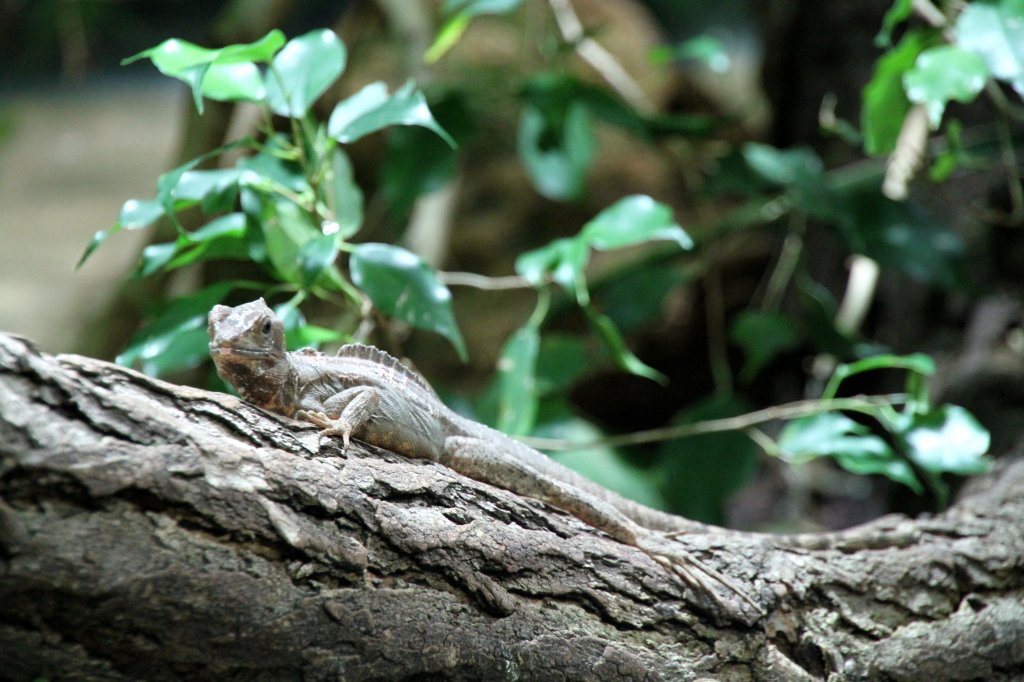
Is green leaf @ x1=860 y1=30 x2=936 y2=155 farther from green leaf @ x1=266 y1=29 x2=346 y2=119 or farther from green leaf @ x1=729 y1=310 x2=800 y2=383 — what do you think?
green leaf @ x1=266 y1=29 x2=346 y2=119

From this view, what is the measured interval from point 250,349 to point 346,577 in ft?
3.21

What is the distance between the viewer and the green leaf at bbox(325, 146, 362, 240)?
3680 millimetres

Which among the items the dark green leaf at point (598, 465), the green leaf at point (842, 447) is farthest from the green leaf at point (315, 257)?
the green leaf at point (842, 447)

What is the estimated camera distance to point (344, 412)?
9.35ft

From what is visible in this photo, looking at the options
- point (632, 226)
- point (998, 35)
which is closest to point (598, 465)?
point (632, 226)

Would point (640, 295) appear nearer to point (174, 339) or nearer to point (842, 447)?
point (842, 447)

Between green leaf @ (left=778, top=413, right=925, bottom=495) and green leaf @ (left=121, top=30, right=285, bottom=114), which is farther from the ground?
green leaf @ (left=121, top=30, right=285, bottom=114)

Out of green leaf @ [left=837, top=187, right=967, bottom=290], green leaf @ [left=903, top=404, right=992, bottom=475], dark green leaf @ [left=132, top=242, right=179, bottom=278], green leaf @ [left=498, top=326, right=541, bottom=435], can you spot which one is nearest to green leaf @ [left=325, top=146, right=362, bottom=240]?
dark green leaf @ [left=132, top=242, right=179, bottom=278]

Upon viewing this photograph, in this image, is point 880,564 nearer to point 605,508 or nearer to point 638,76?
point 605,508

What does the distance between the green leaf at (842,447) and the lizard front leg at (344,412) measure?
218 cm

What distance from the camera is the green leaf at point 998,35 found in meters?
3.88

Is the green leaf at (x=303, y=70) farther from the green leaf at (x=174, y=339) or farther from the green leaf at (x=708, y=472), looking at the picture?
the green leaf at (x=708, y=472)

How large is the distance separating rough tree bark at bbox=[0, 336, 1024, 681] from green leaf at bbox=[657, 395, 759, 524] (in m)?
1.72

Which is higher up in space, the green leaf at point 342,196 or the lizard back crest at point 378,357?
the green leaf at point 342,196
